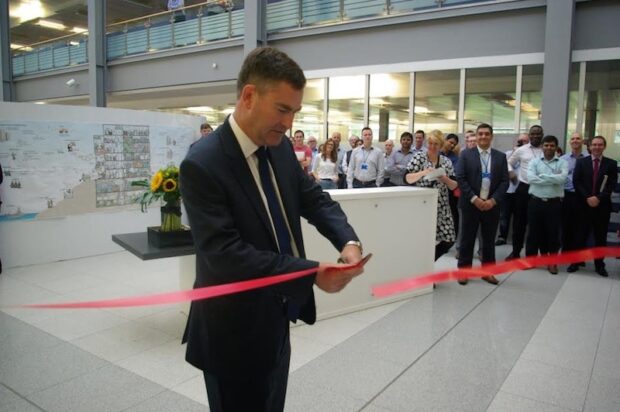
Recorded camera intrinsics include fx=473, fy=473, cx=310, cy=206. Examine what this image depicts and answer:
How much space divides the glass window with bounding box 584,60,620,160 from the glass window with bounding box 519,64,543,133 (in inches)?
27.9

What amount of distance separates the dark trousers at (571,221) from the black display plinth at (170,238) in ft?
15.0

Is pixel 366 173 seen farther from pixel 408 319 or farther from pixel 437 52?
pixel 408 319

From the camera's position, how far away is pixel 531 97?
8.12m

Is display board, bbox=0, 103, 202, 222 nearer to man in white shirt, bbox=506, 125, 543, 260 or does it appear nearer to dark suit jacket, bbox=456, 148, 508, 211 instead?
dark suit jacket, bbox=456, 148, 508, 211

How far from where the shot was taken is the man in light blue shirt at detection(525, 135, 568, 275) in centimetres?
527

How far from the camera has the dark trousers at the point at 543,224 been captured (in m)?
5.34

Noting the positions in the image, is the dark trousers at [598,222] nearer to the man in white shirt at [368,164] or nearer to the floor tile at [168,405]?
the man in white shirt at [368,164]

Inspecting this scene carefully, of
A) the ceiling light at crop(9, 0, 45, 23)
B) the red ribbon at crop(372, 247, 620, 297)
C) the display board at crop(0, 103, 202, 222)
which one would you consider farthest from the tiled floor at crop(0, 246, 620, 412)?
the ceiling light at crop(9, 0, 45, 23)

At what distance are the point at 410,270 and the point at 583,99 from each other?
17.4ft

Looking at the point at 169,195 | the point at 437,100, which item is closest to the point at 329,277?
the point at 169,195

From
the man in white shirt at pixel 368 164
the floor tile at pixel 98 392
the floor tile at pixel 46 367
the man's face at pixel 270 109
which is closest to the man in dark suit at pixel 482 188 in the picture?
the man in white shirt at pixel 368 164

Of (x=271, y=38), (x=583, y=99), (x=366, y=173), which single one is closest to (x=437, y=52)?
(x=583, y=99)

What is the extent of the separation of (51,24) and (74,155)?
18067 millimetres

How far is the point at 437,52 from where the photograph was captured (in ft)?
29.2
